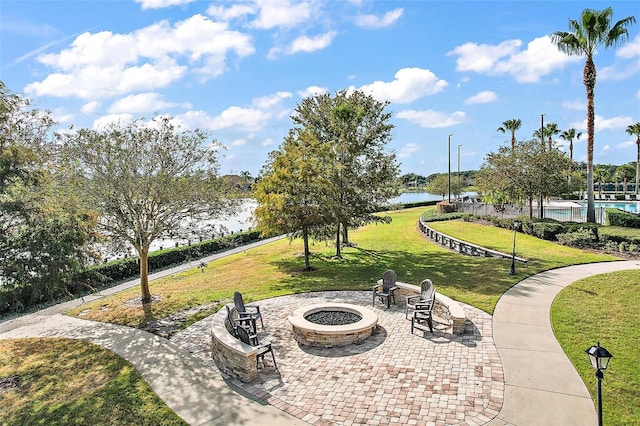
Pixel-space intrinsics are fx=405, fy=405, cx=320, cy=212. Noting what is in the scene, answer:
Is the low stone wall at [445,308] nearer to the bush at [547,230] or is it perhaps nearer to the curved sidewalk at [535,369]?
the curved sidewalk at [535,369]

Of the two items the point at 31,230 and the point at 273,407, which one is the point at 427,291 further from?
the point at 31,230

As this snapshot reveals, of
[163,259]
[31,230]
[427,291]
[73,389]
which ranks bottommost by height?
[73,389]

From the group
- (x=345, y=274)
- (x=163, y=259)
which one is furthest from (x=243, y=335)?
(x=163, y=259)

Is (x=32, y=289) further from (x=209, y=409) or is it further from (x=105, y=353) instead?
(x=209, y=409)

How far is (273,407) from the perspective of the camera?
7.11 meters

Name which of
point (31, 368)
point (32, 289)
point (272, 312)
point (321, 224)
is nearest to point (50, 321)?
point (31, 368)

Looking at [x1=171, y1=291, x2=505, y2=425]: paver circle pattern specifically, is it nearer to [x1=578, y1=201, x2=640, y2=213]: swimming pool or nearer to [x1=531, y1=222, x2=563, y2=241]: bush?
[x1=531, y1=222, x2=563, y2=241]: bush

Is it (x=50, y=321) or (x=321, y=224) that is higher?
(x=321, y=224)

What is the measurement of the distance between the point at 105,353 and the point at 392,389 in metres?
7.18

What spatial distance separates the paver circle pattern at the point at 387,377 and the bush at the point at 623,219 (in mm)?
17061

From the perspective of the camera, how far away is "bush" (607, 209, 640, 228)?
73.3 ft

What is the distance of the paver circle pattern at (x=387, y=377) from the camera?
6789mm

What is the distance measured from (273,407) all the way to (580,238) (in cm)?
1969

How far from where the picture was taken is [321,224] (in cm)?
1830
